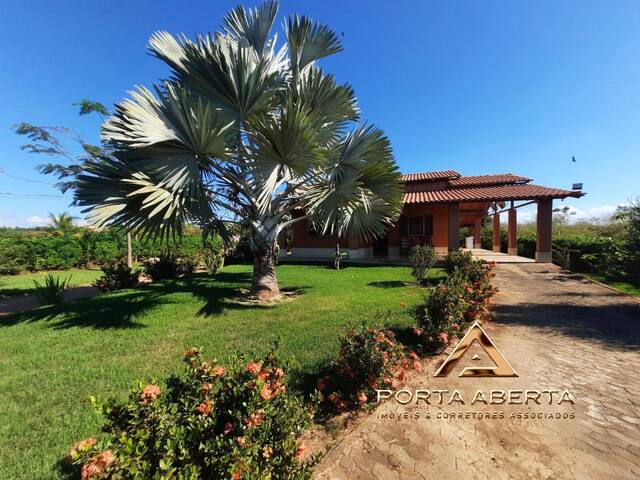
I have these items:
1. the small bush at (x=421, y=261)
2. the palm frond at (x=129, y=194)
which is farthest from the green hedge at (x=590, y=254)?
the palm frond at (x=129, y=194)

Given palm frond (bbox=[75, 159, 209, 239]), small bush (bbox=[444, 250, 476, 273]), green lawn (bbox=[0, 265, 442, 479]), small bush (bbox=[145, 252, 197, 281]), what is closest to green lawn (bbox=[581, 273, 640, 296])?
small bush (bbox=[444, 250, 476, 273])

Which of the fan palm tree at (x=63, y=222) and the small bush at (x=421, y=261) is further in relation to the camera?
the fan palm tree at (x=63, y=222)

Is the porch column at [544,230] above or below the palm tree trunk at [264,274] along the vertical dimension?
above

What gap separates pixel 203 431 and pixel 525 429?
9.56 feet

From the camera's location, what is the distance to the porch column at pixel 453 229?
14.0 m

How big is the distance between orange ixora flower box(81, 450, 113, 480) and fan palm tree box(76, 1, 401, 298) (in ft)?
16.3

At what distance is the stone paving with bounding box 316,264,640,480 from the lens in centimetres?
223

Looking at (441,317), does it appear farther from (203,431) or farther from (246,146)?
(246,146)

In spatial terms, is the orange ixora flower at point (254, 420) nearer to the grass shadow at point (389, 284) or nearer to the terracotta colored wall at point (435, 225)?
the grass shadow at point (389, 284)

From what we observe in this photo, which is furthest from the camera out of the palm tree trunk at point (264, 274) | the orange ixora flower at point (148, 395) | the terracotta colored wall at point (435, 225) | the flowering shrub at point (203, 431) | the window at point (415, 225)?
the window at point (415, 225)

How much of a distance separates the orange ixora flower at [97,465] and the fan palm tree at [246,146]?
16.3ft

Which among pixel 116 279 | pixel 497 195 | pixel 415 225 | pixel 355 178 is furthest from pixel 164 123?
pixel 415 225

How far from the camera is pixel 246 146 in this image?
7.14m

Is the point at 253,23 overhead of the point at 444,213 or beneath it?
overhead
